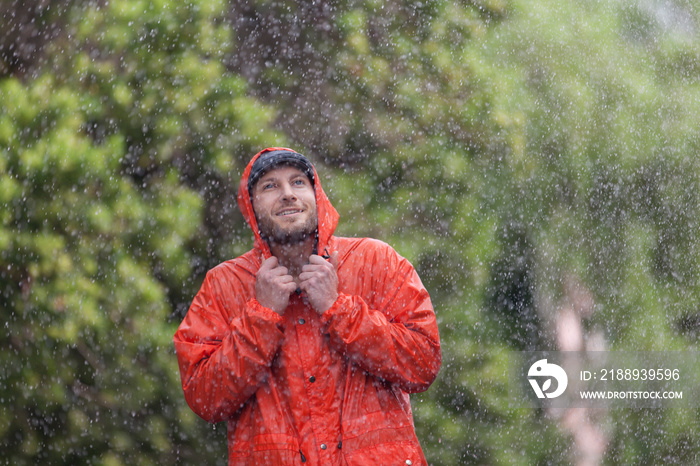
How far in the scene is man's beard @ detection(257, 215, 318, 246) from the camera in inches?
92.1

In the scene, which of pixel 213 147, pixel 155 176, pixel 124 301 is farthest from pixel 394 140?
pixel 124 301

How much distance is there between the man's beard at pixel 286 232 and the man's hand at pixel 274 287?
129mm

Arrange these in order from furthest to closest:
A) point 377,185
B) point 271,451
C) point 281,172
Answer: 1. point 377,185
2. point 281,172
3. point 271,451

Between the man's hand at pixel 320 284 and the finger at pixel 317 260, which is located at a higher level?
the finger at pixel 317 260

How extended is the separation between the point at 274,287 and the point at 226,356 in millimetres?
240

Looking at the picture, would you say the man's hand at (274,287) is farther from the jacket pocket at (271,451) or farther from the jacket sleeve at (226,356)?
the jacket pocket at (271,451)

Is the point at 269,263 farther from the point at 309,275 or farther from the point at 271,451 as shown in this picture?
the point at 271,451

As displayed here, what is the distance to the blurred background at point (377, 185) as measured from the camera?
16.9 feet

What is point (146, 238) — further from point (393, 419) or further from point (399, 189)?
point (393, 419)

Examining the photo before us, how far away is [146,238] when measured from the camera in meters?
5.27

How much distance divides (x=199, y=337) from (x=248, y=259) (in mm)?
315

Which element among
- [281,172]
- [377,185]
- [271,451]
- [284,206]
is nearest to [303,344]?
[271,451]

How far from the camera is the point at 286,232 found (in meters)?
2.34

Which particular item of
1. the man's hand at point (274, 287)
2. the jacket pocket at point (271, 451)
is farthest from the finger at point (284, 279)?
the jacket pocket at point (271, 451)
